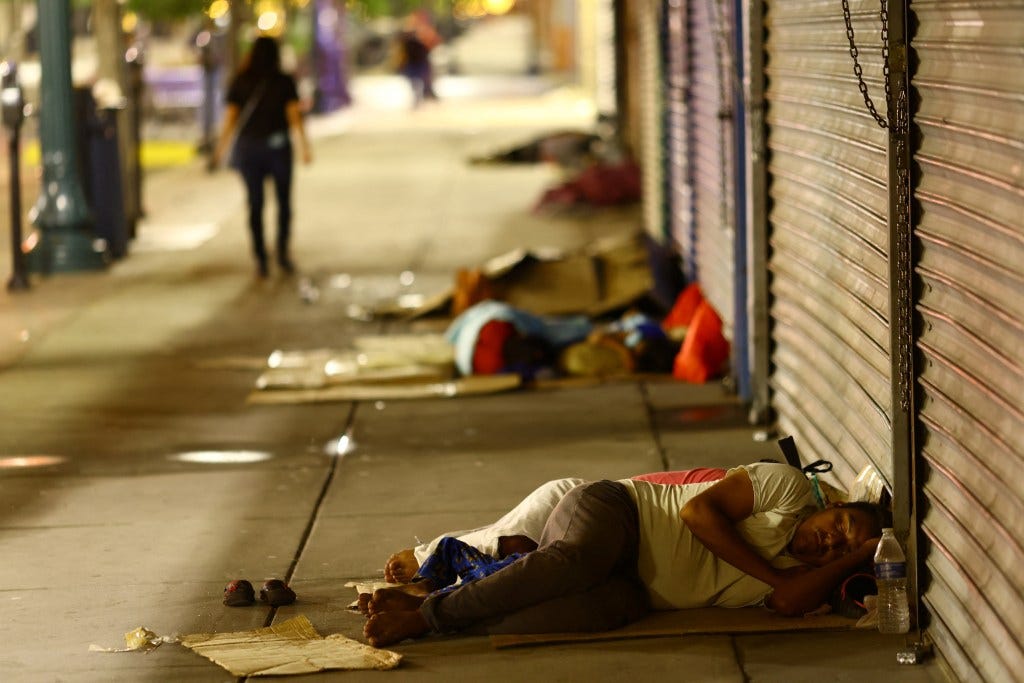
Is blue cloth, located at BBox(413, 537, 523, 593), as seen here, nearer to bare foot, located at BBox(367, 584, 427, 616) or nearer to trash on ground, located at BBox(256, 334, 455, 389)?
bare foot, located at BBox(367, 584, 427, 616)

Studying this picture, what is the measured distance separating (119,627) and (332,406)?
3478mm

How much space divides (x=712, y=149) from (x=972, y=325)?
6.37 metres

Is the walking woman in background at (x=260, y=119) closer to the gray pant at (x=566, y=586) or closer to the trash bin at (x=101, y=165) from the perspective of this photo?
the trash bin at (x=101, y=165)

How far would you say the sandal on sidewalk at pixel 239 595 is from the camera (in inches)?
219

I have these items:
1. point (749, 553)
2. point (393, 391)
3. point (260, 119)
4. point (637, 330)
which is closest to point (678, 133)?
point (260, 119)

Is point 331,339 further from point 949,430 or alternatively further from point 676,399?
point 949,430

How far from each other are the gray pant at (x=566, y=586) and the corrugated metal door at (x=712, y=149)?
3691 millimetres

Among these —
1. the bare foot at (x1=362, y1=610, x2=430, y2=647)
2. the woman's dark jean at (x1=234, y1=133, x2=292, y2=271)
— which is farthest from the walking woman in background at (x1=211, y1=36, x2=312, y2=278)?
the bare foot at (x1=362, y1=610, x2=430, y2=647)

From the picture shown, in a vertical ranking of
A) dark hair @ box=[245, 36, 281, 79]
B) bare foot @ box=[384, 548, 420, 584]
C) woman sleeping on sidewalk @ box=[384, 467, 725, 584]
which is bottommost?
bare foot @ box=[384, 548, 420, 584]

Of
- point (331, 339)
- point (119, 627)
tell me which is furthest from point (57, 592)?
point (331, 339)

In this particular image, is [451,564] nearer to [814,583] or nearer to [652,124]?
[814,583]

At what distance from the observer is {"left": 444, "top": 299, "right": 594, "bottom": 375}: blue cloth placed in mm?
9367

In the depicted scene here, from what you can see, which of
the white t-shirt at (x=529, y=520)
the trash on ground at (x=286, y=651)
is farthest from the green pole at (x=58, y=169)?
the trash on ground at (x=286, y=651)

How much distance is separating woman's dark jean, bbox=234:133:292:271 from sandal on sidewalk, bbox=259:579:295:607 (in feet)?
24.9
